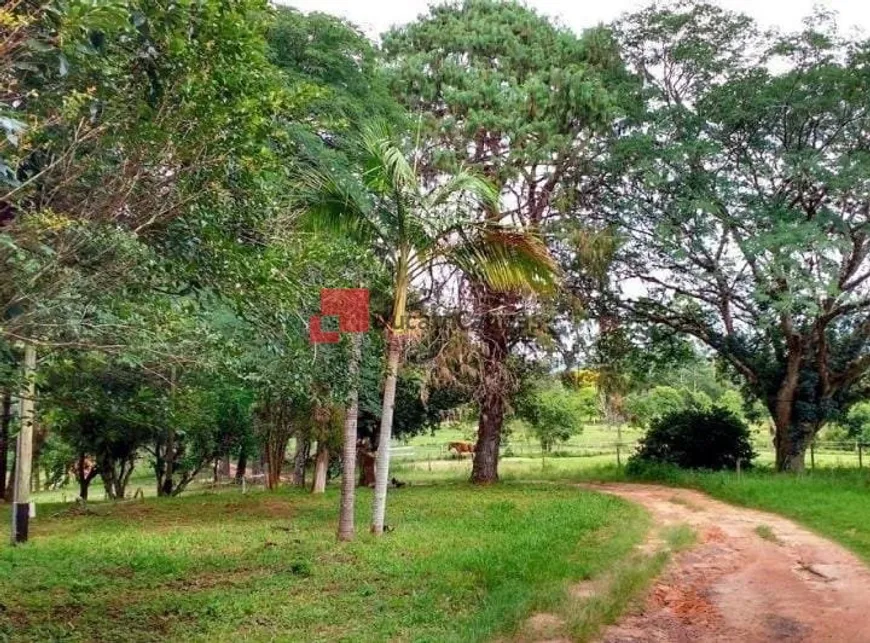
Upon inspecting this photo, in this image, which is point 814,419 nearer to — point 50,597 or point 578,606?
point 578,606

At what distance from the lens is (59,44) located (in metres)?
2.90

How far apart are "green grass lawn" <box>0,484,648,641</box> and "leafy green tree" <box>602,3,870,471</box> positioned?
6.13 m

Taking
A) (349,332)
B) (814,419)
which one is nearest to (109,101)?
(349,332)

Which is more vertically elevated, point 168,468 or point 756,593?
point 756,593

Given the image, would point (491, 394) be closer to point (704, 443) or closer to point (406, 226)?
point (704, 443)

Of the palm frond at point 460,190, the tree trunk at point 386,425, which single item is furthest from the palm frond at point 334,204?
the tree trunk at point 386,425

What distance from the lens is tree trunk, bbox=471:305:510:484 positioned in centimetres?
1548

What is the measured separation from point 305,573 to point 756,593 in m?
4.05

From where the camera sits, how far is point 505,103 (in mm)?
14766

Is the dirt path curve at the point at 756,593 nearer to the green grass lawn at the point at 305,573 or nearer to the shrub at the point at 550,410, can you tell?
the green grass lawn at the point at 305,573

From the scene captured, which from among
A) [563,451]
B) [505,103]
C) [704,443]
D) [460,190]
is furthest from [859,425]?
[460,190]

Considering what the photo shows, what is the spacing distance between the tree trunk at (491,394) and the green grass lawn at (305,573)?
12.3 feet

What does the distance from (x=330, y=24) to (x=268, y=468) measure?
12425mm

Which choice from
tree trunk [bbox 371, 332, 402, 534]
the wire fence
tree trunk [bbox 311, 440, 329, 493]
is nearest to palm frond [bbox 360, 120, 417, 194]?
tree trunk [bbox 371, 332, 402, 534]
